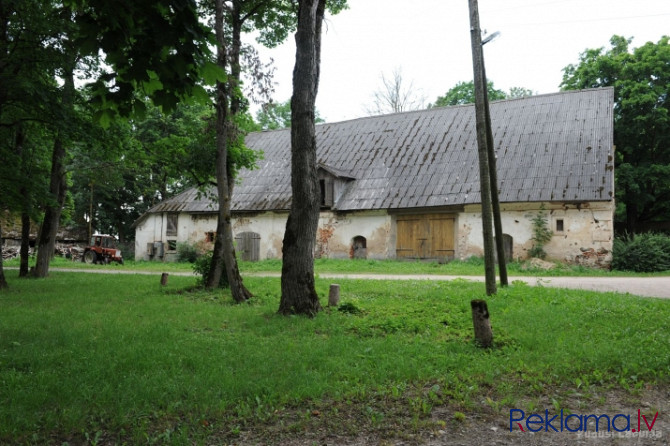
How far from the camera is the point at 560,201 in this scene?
1916 cm

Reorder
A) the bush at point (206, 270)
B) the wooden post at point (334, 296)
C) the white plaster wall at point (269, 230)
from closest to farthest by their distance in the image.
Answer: the wooden post at point (334, 296) < the bush at point (206, 270) < the white plaster wall at point (269, 230)

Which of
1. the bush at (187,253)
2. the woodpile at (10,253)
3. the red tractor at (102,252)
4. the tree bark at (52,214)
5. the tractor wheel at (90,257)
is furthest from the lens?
the woodpile at (10,253)

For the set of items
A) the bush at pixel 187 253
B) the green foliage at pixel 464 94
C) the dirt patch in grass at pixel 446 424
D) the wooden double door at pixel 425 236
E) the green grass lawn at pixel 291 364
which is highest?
the green foliage at pixel 464 94

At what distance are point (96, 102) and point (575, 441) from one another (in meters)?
5.05

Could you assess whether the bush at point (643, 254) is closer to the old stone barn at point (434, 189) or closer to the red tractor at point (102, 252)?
the old stone barn at point (434, 189)

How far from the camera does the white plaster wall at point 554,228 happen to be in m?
18.8

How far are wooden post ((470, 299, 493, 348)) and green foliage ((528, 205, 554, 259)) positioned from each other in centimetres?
1427

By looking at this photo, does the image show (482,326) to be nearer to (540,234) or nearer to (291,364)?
(291,364)

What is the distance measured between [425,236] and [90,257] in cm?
1963

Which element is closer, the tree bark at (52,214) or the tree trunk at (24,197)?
the tree trunk at (24,197)

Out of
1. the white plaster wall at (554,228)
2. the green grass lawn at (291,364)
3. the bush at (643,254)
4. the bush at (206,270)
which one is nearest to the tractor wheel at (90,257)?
the bush at (206,270)

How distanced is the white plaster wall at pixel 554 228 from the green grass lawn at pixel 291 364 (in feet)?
33.1

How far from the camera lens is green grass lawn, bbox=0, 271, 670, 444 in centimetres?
422

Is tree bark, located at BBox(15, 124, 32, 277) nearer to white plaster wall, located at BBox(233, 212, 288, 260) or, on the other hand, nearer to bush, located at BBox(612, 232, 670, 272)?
white plaster wall, located at BBox(233, 212, 288, 260)
